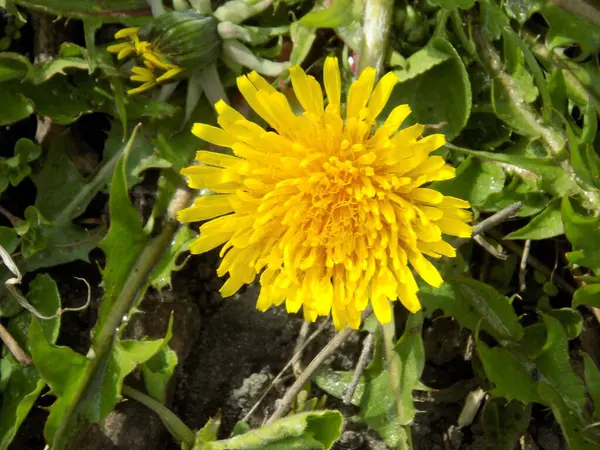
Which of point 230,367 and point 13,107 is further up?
point 13,107

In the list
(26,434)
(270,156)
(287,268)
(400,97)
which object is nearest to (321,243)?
(287,268)

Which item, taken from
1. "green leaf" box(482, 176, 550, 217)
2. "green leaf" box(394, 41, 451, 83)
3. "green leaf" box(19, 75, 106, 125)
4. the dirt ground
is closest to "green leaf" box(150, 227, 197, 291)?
the dirt ground

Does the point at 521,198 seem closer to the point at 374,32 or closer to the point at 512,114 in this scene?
the point at 512,114

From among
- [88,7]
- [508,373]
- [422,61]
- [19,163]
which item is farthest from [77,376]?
[422,61]

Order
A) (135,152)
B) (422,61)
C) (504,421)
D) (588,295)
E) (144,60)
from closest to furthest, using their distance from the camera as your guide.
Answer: (588,295)
(422,61)
(144,60)
(504,421)
(135,152)

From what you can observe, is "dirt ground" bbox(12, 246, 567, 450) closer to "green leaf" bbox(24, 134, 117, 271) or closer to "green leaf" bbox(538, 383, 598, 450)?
"green leaf" bbox(24, 134, 117, 271)

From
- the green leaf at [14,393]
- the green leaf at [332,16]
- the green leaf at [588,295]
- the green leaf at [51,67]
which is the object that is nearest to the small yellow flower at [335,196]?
the green leaf at [332,16]

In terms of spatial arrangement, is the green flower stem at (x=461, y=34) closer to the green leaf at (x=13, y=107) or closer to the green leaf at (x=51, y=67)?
the green leaf at (x=51, y=67)
